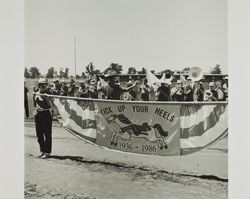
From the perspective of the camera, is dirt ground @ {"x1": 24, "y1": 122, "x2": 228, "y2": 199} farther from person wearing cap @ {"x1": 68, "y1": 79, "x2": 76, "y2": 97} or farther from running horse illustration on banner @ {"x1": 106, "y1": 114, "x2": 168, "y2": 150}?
person wearing cap @ {"x1": 68, "y1": 79, "x2": 76, "y2": 97}

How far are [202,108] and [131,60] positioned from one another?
470 millimetres

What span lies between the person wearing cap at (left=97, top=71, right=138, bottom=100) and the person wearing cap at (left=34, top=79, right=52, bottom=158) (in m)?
0.33

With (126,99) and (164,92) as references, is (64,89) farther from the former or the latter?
(164,92)

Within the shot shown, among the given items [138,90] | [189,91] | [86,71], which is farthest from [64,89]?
[189,91]

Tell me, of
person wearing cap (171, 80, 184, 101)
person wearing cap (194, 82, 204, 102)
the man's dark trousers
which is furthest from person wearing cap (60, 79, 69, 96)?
person wearing cap (194, 82, 204, 102)

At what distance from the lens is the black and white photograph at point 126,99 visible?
1.86 meters

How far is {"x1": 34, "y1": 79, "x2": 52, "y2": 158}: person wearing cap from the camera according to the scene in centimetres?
200

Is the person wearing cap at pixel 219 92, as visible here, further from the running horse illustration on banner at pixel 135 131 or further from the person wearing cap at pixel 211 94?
the running horse illustration on banner at pixel 135 131

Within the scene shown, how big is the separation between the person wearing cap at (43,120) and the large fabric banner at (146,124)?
2.2 inches

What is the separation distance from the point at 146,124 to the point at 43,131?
0.60 metres

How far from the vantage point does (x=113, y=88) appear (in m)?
1.96

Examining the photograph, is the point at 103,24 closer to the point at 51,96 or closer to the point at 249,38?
the point at 51,96

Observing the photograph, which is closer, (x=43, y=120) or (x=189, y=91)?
(x=189, y=91)

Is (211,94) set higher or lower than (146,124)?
higher
